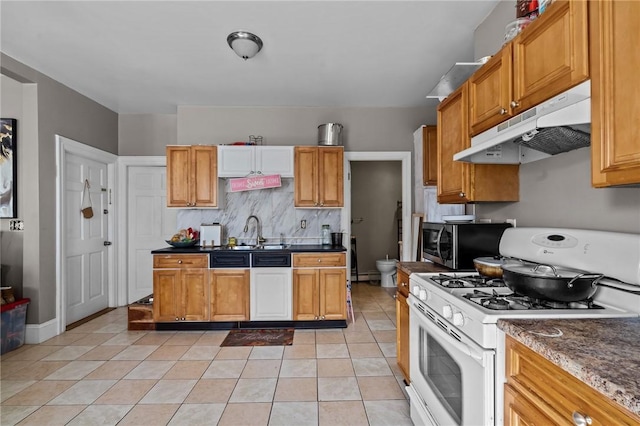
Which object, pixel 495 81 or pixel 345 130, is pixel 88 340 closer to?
pixel 345 130

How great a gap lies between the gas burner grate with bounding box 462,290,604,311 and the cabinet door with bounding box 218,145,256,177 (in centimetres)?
306

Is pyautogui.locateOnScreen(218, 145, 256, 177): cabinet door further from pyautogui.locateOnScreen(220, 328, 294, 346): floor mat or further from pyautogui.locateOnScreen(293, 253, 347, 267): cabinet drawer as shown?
pyautogui.locateOnScreen(220, 328, 294, 346): floor mat

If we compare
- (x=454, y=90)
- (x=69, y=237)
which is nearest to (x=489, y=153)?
(x=454, y=90)

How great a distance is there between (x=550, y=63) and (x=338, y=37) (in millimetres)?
1755

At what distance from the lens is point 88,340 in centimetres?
333

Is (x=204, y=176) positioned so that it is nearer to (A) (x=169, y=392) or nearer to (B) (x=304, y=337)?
(B) (x=304, y=337)

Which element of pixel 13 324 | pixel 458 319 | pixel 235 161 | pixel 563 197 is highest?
pixel 235 161

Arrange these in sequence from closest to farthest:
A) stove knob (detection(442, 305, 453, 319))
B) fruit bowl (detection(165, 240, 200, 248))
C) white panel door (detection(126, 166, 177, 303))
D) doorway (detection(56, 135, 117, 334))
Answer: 1. stove knob (detection(442, 305, 453, 319))
2. doorway (detection(56, 135, 117, 334))
3. fruit bowl (detection(165, 240, 200, 248))
4. white panel door (detection(126, 166, 177, 303))

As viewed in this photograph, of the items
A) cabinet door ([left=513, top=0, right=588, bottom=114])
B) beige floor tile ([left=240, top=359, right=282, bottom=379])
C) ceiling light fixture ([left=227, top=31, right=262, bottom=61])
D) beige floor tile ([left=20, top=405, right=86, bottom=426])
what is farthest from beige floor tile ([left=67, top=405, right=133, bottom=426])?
cabinet door ([left=513, top=0, right=588, bottom=114])

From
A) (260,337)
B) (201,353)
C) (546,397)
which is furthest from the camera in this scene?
(260,337)

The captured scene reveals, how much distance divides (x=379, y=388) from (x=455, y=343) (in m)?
1.28

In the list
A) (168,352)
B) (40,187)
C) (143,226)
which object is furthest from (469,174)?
(143,226)

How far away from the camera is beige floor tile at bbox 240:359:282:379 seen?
257cm

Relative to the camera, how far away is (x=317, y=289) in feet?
11.8
